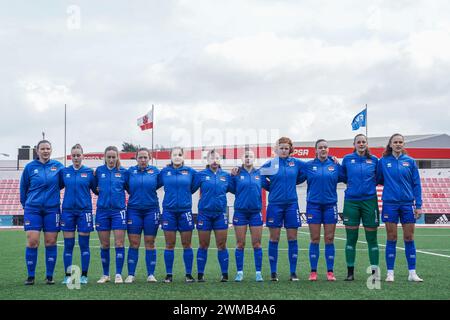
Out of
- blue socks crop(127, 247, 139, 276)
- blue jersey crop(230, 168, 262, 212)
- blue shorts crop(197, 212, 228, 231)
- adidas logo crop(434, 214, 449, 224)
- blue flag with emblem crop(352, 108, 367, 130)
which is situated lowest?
adidas logo crop(434, 214, 449, 224)

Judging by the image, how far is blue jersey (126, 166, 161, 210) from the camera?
26.1 ft

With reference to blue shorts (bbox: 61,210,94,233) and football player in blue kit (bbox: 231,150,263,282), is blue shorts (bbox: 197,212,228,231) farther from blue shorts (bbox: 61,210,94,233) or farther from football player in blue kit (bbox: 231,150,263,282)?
blue shorts (bbox: 61,210,94,233)

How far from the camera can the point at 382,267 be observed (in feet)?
32.7

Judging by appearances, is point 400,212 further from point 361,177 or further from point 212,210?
point 212,210

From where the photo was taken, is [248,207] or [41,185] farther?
[248,207]

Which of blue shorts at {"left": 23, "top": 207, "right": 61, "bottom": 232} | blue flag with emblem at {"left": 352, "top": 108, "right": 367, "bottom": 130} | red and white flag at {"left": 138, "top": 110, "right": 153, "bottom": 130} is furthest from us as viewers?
red and white flag at {"left": 138, "top": 110, "right": 153, "bottom": 130}

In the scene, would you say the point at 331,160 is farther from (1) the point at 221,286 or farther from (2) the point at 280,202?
(1) the point at 221,286

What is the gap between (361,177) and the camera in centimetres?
811

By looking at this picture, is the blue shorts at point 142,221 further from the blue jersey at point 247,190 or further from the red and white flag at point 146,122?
the red and white flag at point 146,122

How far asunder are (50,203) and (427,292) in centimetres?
503

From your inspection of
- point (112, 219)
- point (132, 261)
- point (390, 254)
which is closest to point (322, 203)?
point (390, 254)

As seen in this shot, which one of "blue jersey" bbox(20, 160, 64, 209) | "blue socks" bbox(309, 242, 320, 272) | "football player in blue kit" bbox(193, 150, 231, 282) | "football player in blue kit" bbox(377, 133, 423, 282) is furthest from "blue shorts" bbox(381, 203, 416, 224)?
"blue jersey" bbox(20, 160, 64, 209)

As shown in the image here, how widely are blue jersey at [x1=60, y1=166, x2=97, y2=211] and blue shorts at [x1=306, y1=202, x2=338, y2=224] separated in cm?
313

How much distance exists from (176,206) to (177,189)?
23 centimetres
